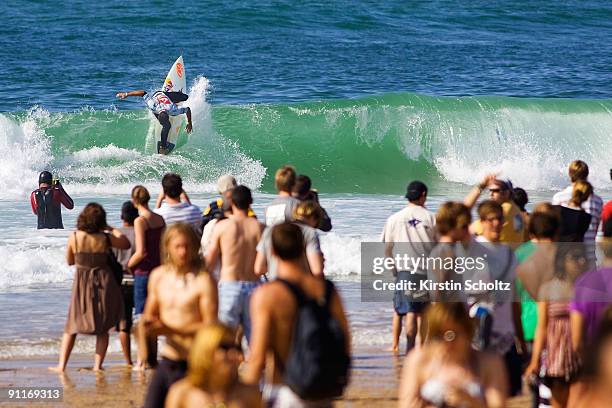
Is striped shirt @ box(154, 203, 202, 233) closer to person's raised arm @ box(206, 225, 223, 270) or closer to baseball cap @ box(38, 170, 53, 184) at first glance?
person's raised arm @ box(206, 225, 223, 270)

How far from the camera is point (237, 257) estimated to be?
6.31 metres

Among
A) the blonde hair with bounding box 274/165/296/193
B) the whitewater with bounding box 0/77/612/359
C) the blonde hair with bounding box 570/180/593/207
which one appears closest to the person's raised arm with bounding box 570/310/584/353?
the blonde hair with bounding box 570/180/593/207

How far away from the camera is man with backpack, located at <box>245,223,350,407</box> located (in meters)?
4.17

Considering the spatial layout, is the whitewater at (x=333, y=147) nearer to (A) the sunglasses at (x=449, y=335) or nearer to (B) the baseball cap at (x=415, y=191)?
(B) the baseball cap at (x=415, y=191)

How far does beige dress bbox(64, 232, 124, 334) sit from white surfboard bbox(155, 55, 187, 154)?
514 inches

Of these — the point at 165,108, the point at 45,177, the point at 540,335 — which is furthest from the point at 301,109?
the point at 540,335

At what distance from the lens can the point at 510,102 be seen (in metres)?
24.1

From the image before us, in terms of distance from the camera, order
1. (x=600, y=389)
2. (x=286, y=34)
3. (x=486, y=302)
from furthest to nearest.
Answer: (x=286, y=34), (x=486, y=302), (x=600, y=389)

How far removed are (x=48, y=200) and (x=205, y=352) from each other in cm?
857

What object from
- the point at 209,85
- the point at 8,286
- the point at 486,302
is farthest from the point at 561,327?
the point at 209,85

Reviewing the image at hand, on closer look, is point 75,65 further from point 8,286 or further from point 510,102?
point 8,286

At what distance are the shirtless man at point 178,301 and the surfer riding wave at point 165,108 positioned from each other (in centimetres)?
1345

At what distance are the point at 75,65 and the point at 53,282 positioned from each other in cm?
1821

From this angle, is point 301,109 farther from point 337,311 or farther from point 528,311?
point 337,311
